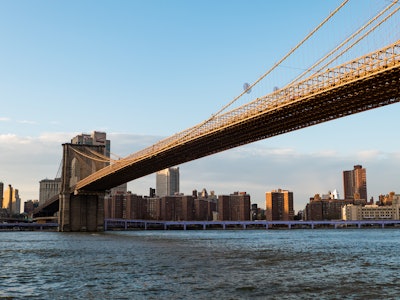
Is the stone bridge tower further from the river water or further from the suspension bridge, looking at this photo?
the river water

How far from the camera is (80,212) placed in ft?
322

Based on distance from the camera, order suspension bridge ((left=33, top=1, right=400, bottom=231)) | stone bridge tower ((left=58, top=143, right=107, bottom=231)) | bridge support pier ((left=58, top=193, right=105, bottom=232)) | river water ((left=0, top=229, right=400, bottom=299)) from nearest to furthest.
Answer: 1. river water ((left=0, top=229, right=400, bottom=299))
2. suspension bridge ((left=33, top=1, right=400, bottom=231))
3. bridge support pier ((left=58, top=193, right=105, bottom=232))
4. stone bridge tower ((left=58, top=143, right=107, bottom=231))

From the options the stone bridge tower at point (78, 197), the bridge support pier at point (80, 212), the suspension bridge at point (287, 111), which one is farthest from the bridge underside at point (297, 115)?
the stone bridge tower at point (78, 197)

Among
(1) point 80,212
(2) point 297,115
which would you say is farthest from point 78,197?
(2) point 297,115

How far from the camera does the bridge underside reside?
112 ft

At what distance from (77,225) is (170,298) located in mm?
85271

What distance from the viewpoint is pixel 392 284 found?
1983cm

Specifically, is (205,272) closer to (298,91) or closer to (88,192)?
(298,91)

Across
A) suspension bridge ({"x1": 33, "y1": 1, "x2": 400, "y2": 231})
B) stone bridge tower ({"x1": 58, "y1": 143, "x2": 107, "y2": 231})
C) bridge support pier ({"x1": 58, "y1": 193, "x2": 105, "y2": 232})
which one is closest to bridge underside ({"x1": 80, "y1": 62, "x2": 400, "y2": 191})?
suspension bridge ({"x1": 33, "y1": 1, "x2": 400, "y2": 231})

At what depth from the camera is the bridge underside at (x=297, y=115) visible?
34.1 m

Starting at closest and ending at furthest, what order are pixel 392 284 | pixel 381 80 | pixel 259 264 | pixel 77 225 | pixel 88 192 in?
pixel 392 284 < pixel 259 264 < pixel 381 80 < pixel 88 192 < pixel 77 225

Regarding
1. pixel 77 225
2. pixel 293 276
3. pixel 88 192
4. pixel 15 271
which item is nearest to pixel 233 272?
pixel 293 276

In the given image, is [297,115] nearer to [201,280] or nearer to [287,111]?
[287,111]

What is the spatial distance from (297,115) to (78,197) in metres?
65.2
